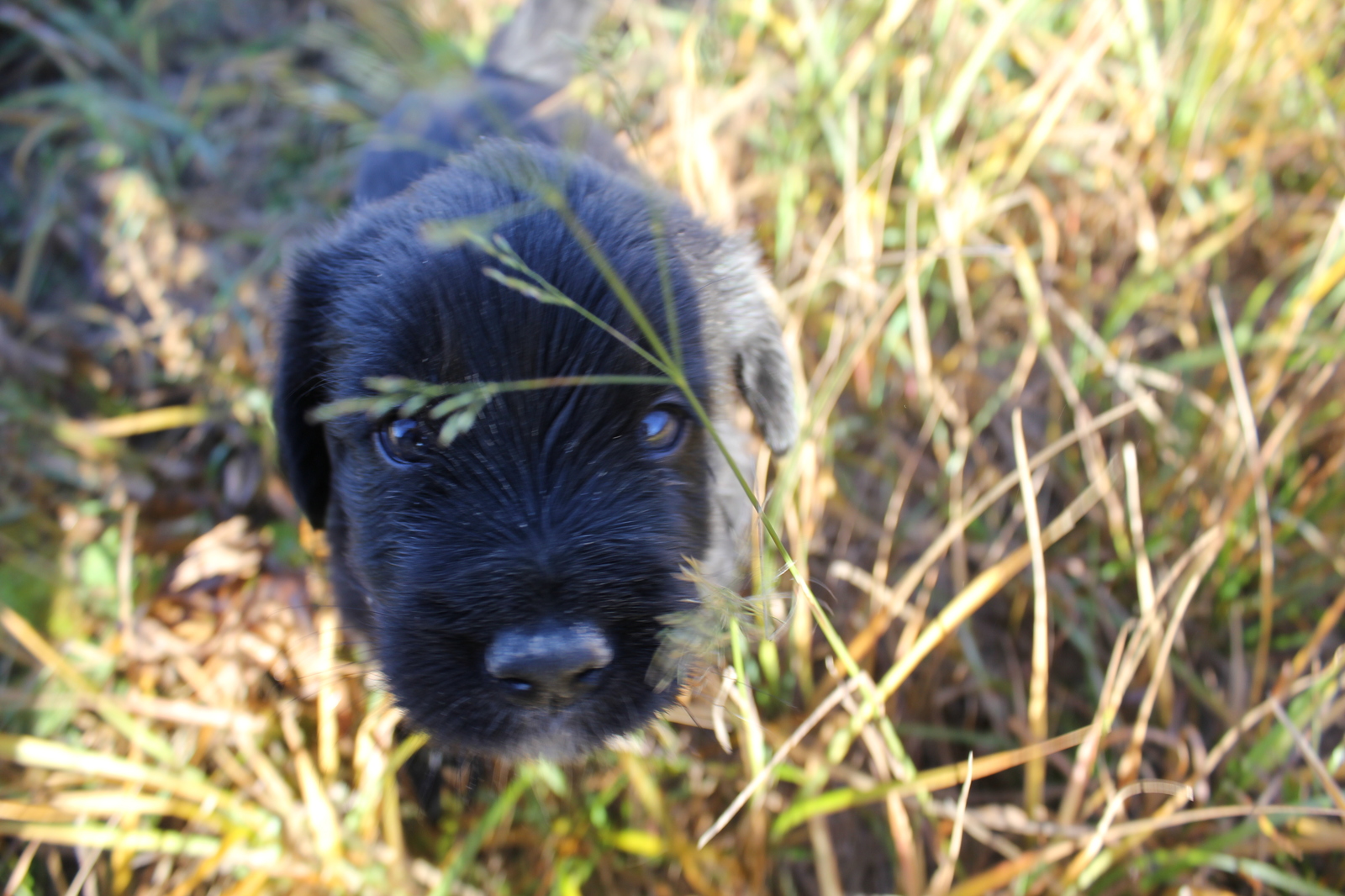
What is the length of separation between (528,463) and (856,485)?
1.71m

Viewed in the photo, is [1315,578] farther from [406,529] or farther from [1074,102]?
[406,529]

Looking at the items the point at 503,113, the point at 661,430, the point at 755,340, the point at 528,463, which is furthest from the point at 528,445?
the point at 503,113

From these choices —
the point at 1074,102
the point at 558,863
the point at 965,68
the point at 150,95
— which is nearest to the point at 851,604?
the point at 558,863

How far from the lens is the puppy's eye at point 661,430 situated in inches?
69.5

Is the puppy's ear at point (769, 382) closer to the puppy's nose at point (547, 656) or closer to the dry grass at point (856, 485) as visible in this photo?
the dry grass at point (856, 485)

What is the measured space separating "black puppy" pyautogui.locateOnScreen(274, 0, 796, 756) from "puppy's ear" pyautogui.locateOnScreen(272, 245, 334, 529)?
11 millimetres

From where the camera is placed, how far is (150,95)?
423 centimetres

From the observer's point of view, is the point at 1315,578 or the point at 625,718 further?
the point at 1315,578

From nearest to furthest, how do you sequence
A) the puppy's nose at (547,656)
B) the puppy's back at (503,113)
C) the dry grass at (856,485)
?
the puppy's nose at (547,656) → the dry grass at (856,485) → the puppy's back at (503,113)

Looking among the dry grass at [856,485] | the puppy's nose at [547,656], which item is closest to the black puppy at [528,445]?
the puppy's nose at [547,656]

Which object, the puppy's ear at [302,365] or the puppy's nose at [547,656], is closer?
the puppy's nose at [547,656]

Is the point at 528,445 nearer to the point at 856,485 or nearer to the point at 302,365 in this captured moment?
the point at 302,365

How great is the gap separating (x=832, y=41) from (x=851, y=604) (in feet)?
7.83

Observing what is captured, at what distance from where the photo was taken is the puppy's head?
153 cm
